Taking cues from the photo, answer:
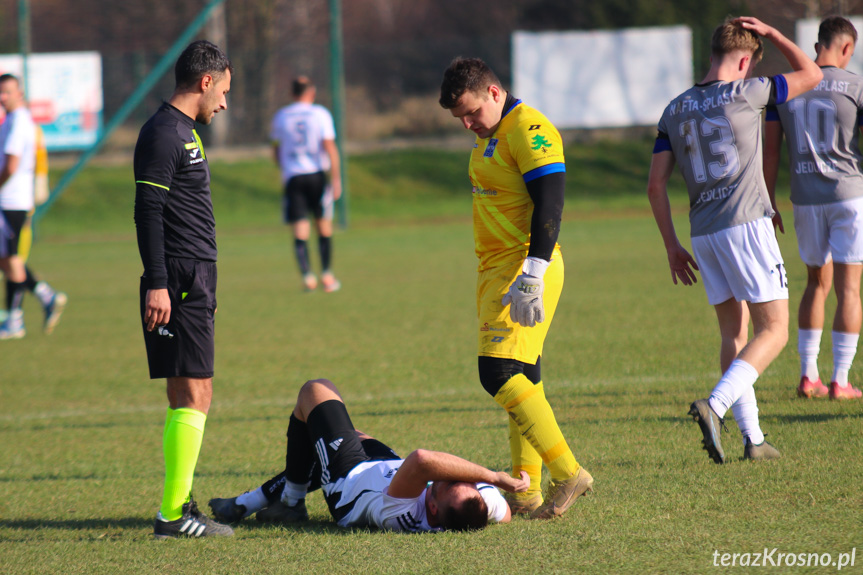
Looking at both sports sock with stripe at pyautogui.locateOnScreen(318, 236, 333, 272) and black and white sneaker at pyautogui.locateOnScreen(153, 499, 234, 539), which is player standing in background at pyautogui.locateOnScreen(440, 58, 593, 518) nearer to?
black and white sneaker at pyautogui.locateOnScreen(153, 499, 234, 539)

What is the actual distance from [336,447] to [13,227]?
24.3 ft

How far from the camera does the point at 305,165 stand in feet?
43.7

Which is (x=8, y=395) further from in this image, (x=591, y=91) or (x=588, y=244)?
(x=591, y=91)

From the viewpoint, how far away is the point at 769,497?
407cm

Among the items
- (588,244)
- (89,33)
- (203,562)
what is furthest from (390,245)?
(89,33)

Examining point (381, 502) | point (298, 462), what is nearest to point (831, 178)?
point (381, 502)

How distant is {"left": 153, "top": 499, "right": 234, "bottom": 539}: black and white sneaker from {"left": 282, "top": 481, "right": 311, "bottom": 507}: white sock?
0.30 meters

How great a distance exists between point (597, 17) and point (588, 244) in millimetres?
15534

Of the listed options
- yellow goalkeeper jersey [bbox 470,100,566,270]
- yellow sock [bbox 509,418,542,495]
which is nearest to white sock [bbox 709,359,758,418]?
yellow sock [bbox 509,418,542,495]

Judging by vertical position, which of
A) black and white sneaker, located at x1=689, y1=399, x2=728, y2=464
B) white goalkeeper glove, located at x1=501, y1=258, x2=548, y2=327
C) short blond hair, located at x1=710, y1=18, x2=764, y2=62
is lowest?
black and white sneaker, located at x1=689, y1=399, x2=728, y2=464

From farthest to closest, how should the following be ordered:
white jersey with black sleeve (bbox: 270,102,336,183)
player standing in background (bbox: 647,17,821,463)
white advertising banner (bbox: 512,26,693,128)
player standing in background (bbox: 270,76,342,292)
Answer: white advertising banner (bbox: 512,26,693,128)
white jersey with black sleeve (bbox: 270,102,336,183)
player standing in background (bbox: 270,76,342,292)
player standing in background (bbox: 647,17,821,463)

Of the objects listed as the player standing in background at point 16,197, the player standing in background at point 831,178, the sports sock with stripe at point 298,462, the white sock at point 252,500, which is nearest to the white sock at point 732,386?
the player standing in background at point 831,178

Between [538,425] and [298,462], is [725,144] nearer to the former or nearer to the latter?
[538,425]

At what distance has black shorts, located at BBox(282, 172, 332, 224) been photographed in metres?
13.3
